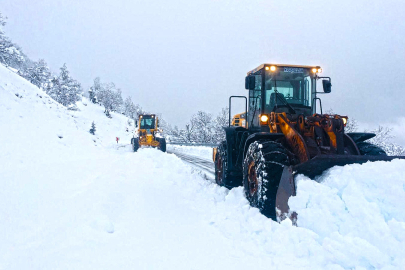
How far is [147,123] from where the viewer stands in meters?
23.1

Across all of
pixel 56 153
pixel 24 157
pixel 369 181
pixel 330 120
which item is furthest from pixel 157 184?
pixel 56 153

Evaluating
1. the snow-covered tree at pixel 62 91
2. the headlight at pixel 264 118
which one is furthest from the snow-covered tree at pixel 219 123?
the headlight at pixel 264 118

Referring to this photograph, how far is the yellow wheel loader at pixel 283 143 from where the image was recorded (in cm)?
409

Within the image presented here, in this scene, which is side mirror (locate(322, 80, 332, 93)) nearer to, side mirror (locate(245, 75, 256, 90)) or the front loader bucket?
side mirror (locate(245, 75, 256, 90))

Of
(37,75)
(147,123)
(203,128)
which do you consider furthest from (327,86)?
(37,75)

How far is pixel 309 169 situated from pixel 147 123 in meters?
20.0

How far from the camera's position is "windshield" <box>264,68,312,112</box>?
6.37 metres

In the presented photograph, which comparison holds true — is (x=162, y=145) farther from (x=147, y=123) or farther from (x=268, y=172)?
(x=268, y=172)

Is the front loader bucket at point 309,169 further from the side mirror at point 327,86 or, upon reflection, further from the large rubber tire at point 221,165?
the large rubber tire at point 221,165

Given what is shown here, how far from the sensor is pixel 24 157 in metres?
9.30

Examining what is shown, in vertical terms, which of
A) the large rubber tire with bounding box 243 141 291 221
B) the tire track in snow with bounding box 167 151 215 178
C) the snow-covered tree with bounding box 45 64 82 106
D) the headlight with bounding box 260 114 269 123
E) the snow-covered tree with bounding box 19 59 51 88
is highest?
the snow-covered tree with bounding box 19 59 51 88

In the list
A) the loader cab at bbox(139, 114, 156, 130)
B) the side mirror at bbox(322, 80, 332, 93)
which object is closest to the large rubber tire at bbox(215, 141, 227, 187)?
the side mirror at bbox(322, 80, 332, 93)

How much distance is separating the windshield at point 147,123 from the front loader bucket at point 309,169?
64.4ft

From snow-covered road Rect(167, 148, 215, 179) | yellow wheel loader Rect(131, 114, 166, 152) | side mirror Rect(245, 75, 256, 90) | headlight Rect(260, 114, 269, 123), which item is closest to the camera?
headlight Rect(260, 114, 269, 123)
